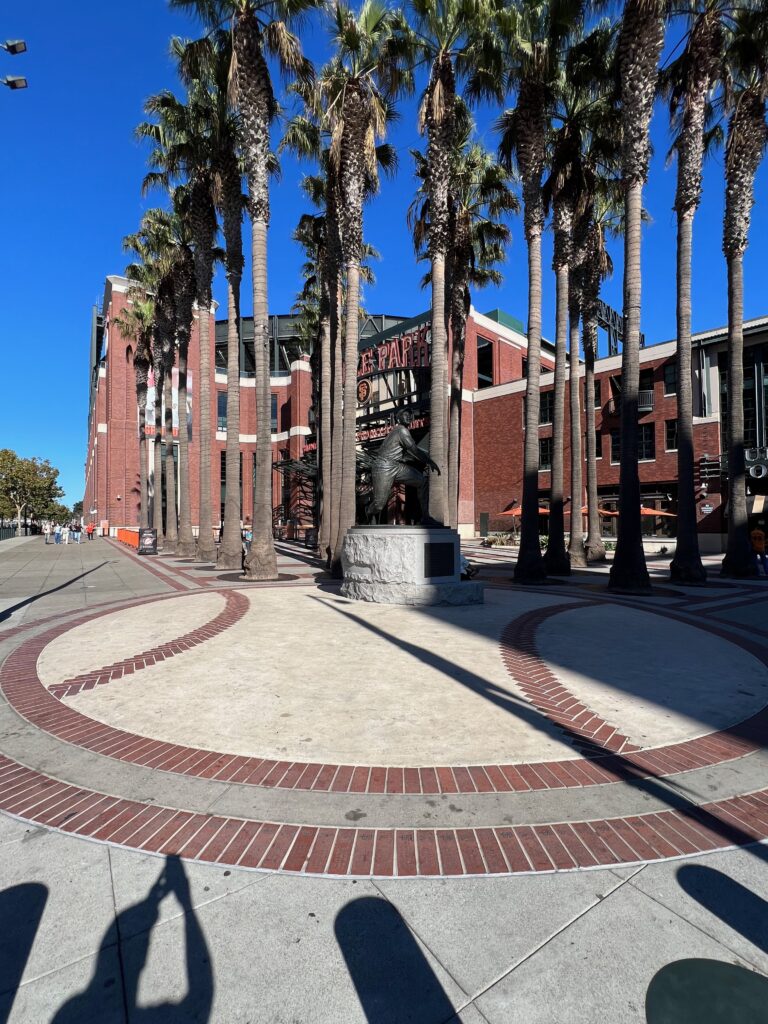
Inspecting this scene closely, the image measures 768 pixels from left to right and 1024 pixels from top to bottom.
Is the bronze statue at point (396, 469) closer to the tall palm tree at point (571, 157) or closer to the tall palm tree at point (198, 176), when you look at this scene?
the tall palm tree at point (571, 157)

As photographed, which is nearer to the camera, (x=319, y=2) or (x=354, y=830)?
(x=354, y=830)

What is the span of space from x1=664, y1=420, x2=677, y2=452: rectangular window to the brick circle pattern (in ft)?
107


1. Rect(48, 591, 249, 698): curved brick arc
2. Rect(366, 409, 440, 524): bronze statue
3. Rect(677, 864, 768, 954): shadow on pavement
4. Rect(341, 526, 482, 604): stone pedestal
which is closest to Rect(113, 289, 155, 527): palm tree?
Rect(366, 409, 440, 524): bronze statue

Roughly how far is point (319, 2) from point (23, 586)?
1858 cm

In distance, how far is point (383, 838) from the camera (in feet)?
9.95

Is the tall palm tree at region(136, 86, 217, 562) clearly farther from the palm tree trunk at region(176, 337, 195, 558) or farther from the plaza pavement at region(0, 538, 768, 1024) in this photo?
the plaza pavement at region(0, 538, 768, 1024)

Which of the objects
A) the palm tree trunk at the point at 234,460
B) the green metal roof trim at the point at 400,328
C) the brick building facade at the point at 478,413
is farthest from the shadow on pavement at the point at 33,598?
the green metal roof trim at the point at 400,328

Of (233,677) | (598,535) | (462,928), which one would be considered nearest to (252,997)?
(462,928)

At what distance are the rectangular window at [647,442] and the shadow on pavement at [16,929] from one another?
3703 cm

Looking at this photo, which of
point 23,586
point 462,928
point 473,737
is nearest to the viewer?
point 462,928

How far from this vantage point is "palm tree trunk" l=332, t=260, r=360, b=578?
632 inches

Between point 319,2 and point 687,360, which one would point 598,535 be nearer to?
point 687,360

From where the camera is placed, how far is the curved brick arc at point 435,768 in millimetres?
3676

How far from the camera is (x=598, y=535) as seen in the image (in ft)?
76.8
